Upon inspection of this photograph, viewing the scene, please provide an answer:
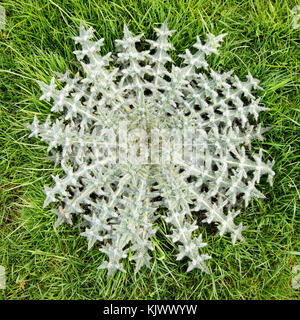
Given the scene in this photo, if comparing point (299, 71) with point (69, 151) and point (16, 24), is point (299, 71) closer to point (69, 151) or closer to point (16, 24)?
point (69, 151)

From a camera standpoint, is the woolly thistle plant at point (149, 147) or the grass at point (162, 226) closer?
the woolly thistle plant at point (149, 147)

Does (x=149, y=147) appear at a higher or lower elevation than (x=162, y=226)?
higher

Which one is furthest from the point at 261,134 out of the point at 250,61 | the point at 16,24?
the point at 16,24

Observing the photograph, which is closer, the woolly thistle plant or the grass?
the woolly thistle plant
